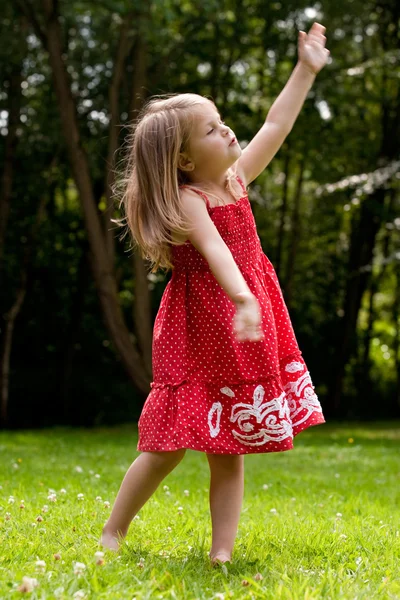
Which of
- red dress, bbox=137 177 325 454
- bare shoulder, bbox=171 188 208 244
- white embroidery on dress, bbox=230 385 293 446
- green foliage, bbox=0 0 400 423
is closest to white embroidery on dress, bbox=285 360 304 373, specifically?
red dress, bbox=137 177 325 454

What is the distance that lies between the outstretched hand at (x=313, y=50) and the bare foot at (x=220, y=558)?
6.29ft

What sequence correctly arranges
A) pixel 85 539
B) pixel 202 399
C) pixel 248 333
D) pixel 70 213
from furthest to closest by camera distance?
1. pixel 70 213
2. pixel 85 539
3. pixel 202 399
4. pixel 248 333

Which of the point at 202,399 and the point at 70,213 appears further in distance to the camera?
the point at 70,213

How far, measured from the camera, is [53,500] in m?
4.00

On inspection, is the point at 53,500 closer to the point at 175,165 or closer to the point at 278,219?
the point at 175,165

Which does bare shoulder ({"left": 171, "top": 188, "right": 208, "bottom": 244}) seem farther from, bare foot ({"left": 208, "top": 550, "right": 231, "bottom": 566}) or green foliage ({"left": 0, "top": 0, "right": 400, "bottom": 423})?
green foliage ({"left": 0, "top": 0, "right": 400, "bottom": 423})

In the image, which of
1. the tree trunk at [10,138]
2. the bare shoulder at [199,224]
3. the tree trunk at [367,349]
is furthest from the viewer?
the tree trunk at [367,349]

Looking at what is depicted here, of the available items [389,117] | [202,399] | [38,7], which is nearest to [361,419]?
[389,117]

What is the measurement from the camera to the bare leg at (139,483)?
9.77 ft

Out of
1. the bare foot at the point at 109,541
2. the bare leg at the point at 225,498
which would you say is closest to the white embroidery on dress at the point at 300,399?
the bare leg at the point at 225,498

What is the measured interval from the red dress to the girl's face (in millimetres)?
134

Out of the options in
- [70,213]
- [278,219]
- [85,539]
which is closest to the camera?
[85,539]

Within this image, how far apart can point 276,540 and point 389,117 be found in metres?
14.0

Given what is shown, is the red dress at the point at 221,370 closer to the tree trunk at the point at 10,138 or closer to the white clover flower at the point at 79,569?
the white clover flower at the point at 79,569
